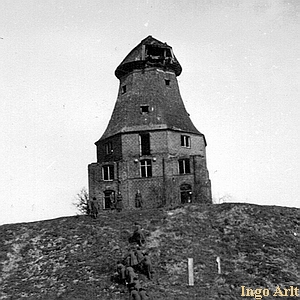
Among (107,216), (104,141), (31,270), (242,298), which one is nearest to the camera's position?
(242,298)

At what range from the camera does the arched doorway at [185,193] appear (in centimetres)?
6353

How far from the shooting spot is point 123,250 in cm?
4359

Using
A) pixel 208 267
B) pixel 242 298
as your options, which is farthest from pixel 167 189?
pixel 242 298

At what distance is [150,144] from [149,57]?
1058cm

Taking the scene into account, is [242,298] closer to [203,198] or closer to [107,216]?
[107,216]

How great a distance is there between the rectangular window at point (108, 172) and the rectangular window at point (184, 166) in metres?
7.04

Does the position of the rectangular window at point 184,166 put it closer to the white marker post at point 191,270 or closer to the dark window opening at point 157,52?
the dark window opening at point 157,52

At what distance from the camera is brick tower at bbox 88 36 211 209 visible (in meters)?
63.7

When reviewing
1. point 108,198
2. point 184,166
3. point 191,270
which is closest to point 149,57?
point 184,166

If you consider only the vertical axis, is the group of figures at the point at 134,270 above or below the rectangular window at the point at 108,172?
below

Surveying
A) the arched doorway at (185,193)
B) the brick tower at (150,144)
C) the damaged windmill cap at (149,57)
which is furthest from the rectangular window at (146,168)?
the damaged windmill cap at (149,57)

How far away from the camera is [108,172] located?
2559 inches

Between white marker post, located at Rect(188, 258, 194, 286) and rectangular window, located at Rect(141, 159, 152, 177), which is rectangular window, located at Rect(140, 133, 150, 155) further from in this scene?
white marker post, located at Rect(188, 258, 194, 286)

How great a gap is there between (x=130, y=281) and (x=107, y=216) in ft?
42.7
